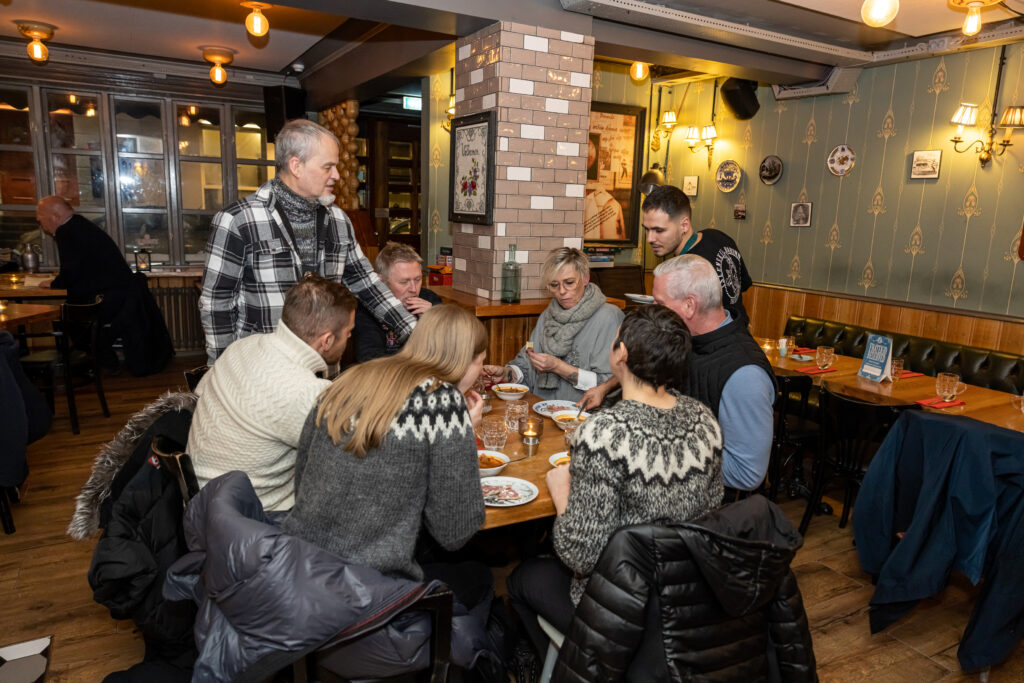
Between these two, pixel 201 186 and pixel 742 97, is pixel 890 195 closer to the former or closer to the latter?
pixel 742 97

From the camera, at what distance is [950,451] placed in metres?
2.58

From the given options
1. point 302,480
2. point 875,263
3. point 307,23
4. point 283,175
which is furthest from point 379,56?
point 302,480

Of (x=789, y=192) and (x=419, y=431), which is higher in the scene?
(x=789, y=192)

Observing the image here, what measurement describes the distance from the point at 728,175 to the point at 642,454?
664cm

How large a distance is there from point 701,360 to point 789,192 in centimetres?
526

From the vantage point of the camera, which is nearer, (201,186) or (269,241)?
(269,241)

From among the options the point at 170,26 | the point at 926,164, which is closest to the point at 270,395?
the point at 926,164

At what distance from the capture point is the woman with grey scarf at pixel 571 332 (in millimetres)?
3305

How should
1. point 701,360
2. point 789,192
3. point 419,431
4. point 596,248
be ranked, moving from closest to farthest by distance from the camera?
1. point 419,431
2. point 701,360
3. point 789,192
4. point 596,248

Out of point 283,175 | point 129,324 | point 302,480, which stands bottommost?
point 129,324

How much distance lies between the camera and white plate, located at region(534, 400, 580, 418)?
2.91 meters

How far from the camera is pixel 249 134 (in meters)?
8.62

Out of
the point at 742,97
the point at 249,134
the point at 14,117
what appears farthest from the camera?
the point at 249,134

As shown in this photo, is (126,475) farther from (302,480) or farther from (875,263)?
(875,263)
